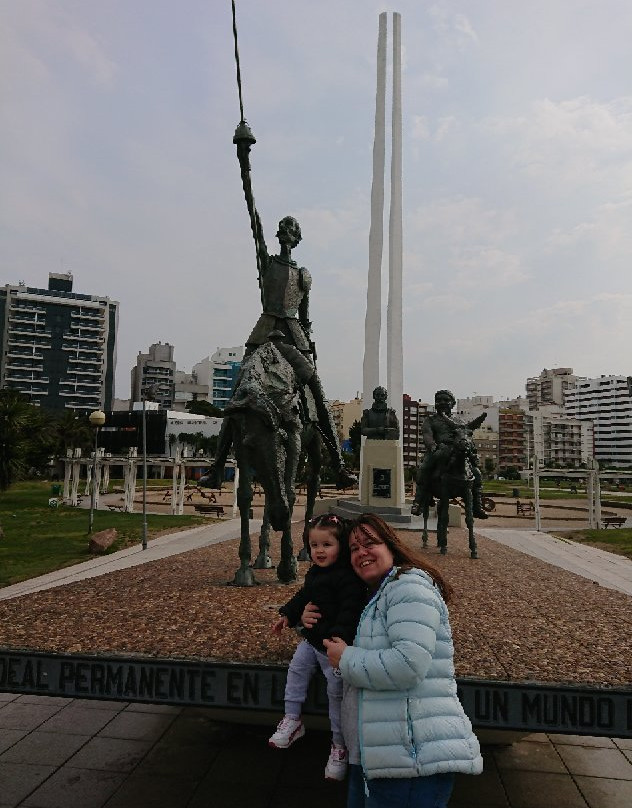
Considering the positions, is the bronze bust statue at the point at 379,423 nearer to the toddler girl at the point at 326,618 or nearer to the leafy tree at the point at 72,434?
the toddler girl at the point at 326,618

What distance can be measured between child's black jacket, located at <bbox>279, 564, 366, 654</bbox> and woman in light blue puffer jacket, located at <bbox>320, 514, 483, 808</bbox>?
40 centimetres

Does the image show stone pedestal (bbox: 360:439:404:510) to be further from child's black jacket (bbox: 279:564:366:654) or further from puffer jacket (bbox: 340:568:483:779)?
puffer jacket (bbox: 340:568:483:779)

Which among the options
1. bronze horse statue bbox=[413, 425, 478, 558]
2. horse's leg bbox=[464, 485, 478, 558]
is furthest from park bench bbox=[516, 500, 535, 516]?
horse's leg bbox=[464, 485, 478, 558]

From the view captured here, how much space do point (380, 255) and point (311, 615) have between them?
30973 mm

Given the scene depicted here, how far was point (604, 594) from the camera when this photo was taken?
707 cm

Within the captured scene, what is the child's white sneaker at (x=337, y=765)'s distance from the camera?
2789 millimetres

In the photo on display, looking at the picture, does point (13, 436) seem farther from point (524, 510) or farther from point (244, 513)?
point (524, 510)

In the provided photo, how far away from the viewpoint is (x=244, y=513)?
21.5 ft

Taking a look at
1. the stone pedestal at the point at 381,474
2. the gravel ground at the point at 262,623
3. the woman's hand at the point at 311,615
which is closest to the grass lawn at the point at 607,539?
the stone pedestal at the point at 381,474

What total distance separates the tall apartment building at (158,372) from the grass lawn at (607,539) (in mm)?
106284

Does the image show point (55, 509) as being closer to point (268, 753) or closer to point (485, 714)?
point (268, 753)

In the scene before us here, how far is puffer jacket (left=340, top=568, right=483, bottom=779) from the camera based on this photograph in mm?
2082

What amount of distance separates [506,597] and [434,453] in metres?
5.04

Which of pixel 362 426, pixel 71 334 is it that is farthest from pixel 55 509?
pixel 71 334
